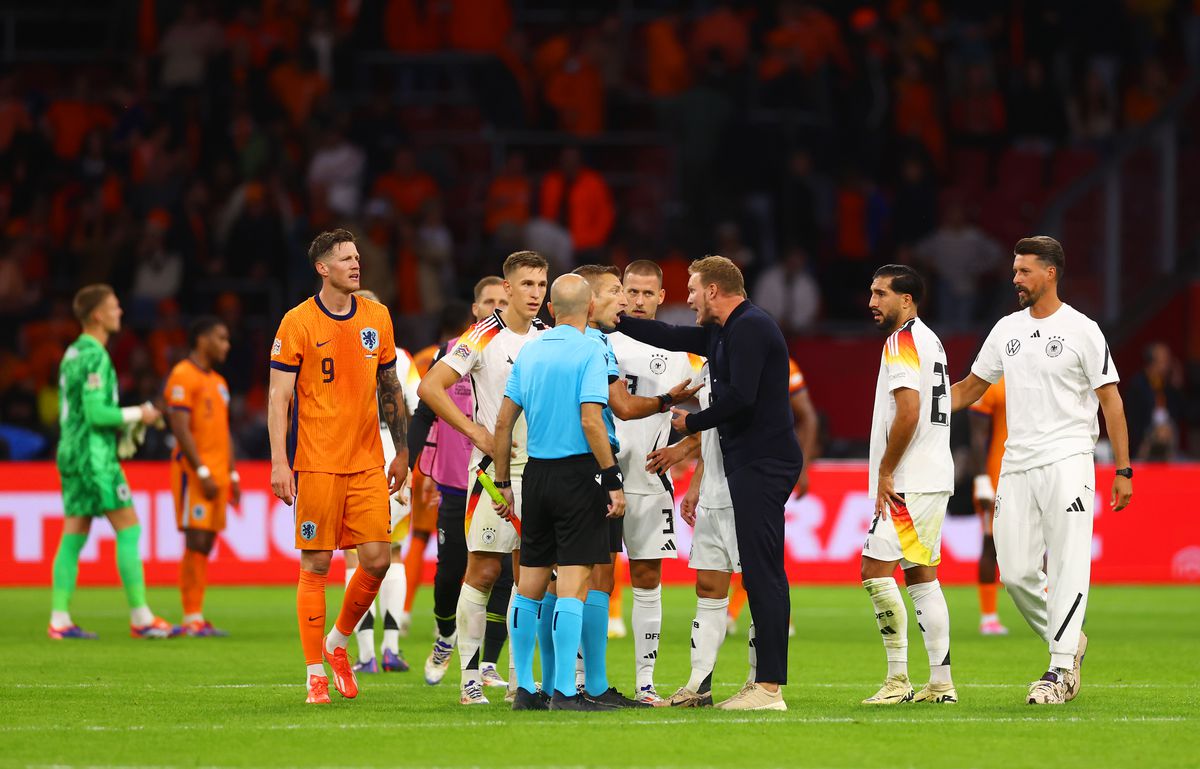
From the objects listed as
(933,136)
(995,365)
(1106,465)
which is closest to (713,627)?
(995,365)

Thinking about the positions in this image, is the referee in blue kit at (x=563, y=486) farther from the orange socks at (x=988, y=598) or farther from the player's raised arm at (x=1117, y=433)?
the orange socks at (x=988, y=598)

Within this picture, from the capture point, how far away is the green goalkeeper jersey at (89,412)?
14961 millimetres

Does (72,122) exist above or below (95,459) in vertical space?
above

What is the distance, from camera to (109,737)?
29.7 ft

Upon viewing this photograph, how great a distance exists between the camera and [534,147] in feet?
86.9

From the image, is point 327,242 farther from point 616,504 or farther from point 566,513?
point 616,504

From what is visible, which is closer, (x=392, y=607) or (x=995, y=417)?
(x=392, y=607)

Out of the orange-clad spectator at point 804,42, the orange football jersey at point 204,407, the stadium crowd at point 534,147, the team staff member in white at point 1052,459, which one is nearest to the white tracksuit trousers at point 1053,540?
the team staff member in white at point 1052,459

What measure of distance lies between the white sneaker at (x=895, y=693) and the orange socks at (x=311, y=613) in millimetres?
3286

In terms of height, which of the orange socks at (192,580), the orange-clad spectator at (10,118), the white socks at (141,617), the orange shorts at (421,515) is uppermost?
the orange-clad spectator at (10,118)

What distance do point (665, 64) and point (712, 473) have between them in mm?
17114

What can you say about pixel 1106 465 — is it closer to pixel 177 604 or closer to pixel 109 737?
pixel 177 604

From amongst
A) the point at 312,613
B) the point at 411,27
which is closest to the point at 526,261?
the point at 312,613

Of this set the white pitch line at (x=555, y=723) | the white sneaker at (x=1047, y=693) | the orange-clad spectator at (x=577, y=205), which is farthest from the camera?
the orange-clad spectator at (x=577, y=205)
